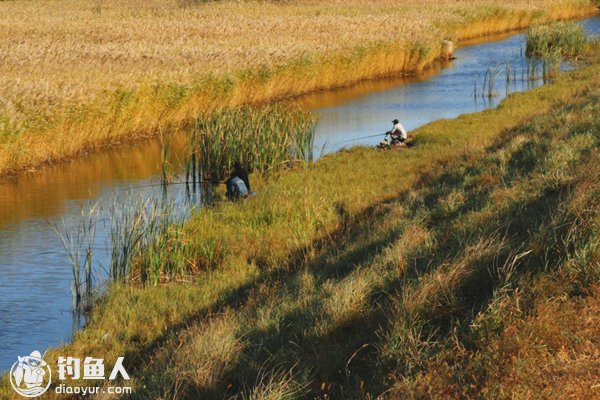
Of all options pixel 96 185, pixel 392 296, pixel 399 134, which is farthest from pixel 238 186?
pixel 392 296

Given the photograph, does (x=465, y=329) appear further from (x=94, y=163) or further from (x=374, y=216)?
(x=94, y=163)

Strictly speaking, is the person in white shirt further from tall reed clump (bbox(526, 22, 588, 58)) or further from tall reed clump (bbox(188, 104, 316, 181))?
tall reed clump (bbox(526, 22, 588, 58))

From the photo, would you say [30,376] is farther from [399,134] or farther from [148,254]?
[399,134]

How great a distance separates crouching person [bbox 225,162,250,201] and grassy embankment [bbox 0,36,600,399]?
77 cm

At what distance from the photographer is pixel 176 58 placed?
36375 millimetres

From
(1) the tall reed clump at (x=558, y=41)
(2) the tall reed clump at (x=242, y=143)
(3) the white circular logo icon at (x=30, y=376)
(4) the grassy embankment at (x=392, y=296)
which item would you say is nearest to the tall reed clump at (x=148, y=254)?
(4) the grassy embankment at (x=392, y=296)

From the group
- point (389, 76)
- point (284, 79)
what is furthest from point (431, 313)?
point (389, 76)

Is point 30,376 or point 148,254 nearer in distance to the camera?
point 30,376

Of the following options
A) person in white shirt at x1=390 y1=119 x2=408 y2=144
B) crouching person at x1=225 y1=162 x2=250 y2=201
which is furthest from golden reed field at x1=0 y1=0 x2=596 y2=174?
person in white shirt at x1=390 y1=119 x2=408 y2=144

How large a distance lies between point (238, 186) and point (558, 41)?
3118cm

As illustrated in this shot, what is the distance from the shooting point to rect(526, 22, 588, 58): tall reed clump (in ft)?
149

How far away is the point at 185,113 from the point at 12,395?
21.5 m

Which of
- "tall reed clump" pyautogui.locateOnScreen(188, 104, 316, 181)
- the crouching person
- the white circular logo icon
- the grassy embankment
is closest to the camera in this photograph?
the grassy embankment

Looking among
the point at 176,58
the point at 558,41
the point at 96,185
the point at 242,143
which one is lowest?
the point at 558,41
